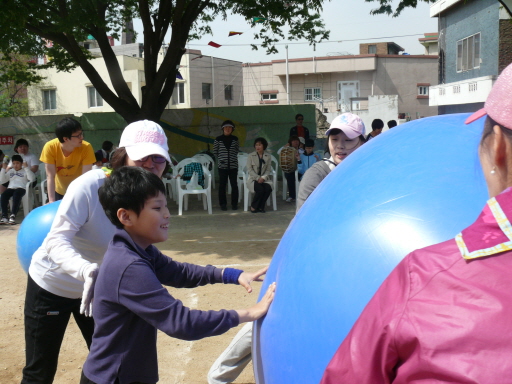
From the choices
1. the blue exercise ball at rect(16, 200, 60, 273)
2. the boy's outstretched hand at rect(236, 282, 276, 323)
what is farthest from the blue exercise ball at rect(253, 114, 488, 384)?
the blue exercise ball at rect(16, 200, 60, 273)

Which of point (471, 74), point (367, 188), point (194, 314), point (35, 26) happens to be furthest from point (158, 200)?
point (471, 74)

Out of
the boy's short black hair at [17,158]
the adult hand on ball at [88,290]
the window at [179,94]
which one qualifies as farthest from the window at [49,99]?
the adult hand on ball at [88,290]

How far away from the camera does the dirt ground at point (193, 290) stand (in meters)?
4.37

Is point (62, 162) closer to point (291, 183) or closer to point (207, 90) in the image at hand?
point (291, 183)

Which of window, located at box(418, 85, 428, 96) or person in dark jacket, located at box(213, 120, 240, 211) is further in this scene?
window, located at box(418, 85, 428, 96)

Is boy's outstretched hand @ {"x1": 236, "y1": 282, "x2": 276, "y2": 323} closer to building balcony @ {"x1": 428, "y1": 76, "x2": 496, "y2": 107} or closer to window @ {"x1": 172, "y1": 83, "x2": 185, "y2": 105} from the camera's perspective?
building balcony @ {"x1": 428, "y1": 76, "x2": 496, "y2": 107}

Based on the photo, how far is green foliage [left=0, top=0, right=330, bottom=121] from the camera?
420 inches

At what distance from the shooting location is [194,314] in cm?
211

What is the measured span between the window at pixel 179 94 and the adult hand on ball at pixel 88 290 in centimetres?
3824

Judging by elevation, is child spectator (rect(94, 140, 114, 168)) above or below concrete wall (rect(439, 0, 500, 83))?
below

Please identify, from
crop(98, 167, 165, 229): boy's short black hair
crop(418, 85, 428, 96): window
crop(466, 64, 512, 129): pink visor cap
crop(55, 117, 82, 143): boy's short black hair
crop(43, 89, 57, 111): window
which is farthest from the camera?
crop(418, 85, 428, 96): window

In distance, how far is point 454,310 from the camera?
3.41 feet

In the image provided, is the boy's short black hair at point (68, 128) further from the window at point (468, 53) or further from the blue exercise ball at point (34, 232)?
the window at point (468, 53)

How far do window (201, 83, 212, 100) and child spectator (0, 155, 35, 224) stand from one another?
2992cm
